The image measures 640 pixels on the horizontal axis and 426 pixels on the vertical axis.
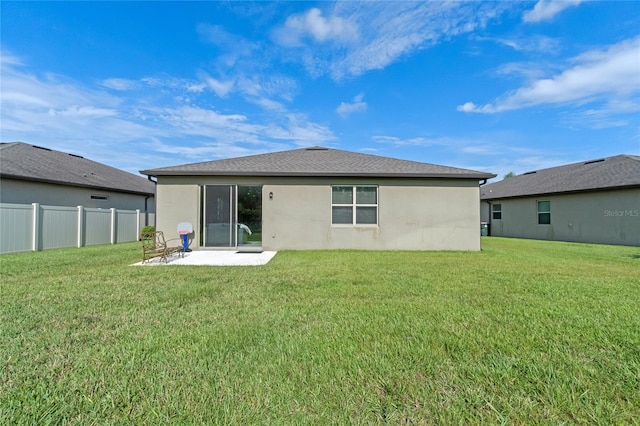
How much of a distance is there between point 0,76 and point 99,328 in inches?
548

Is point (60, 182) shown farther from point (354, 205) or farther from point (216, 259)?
point (354, 205)

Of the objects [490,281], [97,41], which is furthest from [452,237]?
[97,41]

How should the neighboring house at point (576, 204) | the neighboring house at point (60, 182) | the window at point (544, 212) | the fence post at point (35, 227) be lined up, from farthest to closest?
1. the window at point (544, 212)
2. the neighboring house at point (576, 204)
3. the neighboring house at point (60, 182)
4. the fence post at point (35, 227)

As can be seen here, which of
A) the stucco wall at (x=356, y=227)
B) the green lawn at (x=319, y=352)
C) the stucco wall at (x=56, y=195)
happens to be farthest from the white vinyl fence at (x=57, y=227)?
the green lawn at (x=319, y=352)

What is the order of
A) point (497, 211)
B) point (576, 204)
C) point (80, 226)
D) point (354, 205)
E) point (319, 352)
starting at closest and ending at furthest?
point (319, 352), point (354, 205), point (80, 226), point (576, 204), point (497, 211)

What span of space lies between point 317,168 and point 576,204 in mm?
14852

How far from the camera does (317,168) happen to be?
1080cm

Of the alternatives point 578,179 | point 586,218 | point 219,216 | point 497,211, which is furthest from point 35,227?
point 578,179

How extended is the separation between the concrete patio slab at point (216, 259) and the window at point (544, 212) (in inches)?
658

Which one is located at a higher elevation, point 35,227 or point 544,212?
point 544,212

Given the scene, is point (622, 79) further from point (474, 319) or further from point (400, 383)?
point (400, 383)

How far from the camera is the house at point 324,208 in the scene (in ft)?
34.2

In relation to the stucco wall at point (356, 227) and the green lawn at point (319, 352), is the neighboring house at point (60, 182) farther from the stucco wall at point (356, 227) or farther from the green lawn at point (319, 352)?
the green lawn at point (319, 352)

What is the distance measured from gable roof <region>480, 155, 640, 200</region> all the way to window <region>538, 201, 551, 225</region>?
802 millimetres
